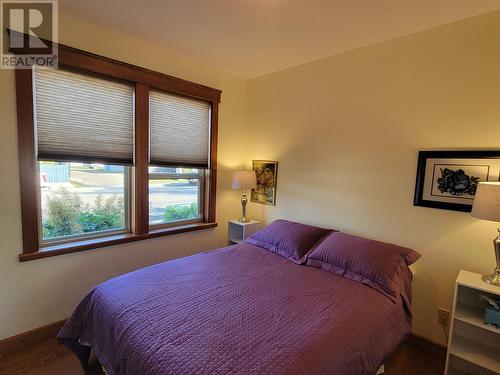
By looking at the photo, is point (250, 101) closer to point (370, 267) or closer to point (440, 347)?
point (370, 267)

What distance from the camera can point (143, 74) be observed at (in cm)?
233

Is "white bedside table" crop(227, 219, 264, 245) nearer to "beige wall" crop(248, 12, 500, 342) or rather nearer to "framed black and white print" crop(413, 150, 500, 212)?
"beige wall" crop(248, 12, 500, 342)

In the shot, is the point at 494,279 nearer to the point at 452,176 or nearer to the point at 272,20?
the point at 452,176

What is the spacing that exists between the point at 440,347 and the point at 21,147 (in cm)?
342

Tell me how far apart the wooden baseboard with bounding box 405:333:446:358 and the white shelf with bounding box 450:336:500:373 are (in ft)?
0.96

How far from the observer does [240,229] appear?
3.16m

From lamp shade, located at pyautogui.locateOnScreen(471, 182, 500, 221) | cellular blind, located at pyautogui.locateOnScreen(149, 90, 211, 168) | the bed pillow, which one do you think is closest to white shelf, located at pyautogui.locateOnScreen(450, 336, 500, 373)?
the bed pillow

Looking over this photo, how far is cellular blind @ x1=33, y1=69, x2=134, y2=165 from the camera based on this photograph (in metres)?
1.91

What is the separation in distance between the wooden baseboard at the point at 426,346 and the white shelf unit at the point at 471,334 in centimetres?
15

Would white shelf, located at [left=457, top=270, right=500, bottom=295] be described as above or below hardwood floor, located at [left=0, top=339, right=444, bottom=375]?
above

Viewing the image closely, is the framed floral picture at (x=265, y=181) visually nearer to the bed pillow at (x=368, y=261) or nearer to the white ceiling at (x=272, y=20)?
the bed pillow at (x=368, y=261)

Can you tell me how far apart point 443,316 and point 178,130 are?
2.84 m

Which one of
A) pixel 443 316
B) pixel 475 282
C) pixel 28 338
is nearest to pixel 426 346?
pixel 443 316

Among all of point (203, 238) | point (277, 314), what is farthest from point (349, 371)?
point (203, 238)
